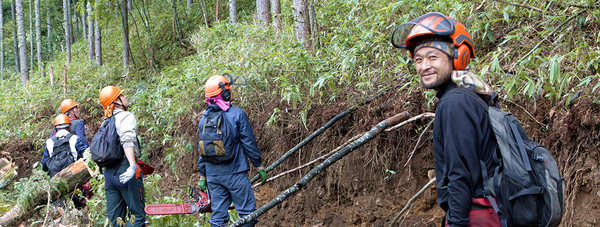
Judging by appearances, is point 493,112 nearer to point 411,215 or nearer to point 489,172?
point 489,172

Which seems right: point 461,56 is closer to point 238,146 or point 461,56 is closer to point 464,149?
point 464,149

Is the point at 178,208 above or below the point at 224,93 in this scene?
below

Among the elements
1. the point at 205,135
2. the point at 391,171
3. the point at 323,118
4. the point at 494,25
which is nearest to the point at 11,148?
the point at 205,135

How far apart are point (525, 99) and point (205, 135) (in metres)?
3.42

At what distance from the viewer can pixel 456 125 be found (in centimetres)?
195

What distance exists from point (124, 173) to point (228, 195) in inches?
53.7

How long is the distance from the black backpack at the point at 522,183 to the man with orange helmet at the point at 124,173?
431 cm

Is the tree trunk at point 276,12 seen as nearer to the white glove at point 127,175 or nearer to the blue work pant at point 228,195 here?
the blue work pant at point 228,195

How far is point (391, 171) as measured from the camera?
4340 millimetres

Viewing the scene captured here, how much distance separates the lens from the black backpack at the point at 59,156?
256 inches

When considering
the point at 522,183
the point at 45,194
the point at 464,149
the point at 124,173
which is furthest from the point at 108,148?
the point at 522,183

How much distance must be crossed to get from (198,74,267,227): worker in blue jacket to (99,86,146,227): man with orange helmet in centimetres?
94

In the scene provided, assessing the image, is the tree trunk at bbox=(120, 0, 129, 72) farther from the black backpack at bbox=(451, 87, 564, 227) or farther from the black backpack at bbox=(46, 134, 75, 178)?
the black backpack at bbox=(451, 87, 564, 227)

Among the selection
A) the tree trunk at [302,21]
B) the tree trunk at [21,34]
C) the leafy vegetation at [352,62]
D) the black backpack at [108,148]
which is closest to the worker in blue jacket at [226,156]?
the leafy vegetation at [352,62]
